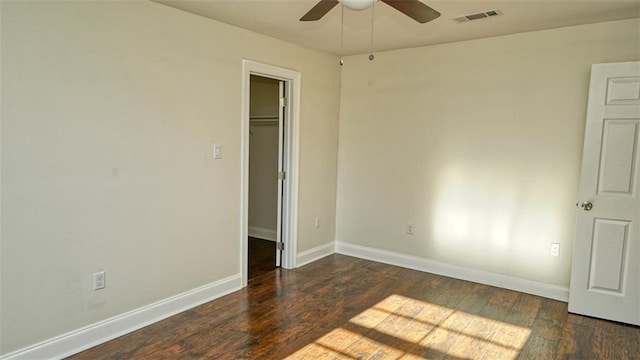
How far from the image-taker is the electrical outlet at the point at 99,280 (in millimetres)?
2662

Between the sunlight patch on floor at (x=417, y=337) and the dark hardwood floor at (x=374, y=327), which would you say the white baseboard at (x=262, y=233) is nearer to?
the dark hardwood floor at (x=374, y=327)

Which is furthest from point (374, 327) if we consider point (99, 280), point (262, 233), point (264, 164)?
point (264, 164)

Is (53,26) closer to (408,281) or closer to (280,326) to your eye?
(280,326)

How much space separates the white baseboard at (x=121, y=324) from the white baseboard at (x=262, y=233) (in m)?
1.86

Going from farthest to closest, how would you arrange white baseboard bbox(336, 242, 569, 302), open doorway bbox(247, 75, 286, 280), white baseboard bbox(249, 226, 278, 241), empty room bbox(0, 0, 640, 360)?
white baseboard bbox(249, 226, 278, 241) → open doorway bbox(247, 75, 286, 280) → white baseboard bbox(336, 242, 569, 302) → empty room bbox(0, 0, 640, 360)

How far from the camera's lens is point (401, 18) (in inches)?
126

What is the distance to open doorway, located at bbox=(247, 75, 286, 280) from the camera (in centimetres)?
530

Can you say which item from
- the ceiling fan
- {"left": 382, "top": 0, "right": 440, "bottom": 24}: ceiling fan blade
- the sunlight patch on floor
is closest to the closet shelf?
the sunlight patch on floor

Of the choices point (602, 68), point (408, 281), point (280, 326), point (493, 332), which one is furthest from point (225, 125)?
point (602, 68)

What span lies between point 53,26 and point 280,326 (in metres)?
2.49

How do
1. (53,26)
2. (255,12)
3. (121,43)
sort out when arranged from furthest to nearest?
(255,12)
(121,43)
(53,26)

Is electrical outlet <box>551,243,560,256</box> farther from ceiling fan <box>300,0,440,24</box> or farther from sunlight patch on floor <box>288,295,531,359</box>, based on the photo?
ceiling fan <box>300,0,440,24</box>

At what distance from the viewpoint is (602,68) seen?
311 cm

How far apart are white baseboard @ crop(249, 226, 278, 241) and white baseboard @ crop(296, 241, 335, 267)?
3.13 feet
